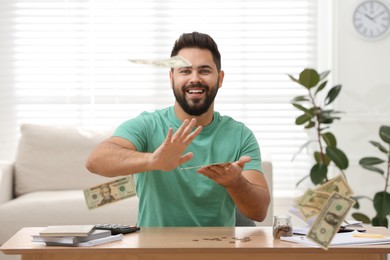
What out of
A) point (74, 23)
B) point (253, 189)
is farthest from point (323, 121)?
point (253, 189)

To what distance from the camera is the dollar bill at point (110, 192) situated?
241 cm

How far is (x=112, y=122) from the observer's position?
5516mm

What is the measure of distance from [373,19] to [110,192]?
3520 mm

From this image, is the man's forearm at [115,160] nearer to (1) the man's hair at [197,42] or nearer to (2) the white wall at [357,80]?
(1) the man's hair at [197,42]

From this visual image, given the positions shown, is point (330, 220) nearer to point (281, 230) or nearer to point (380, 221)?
point (281, 230)

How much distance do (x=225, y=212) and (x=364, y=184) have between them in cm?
296

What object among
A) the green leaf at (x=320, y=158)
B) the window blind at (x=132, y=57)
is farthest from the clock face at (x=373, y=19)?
the green leaf at (x=320, y=158)

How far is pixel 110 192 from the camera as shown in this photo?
242 centimetres

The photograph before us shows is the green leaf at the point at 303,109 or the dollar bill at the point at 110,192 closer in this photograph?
the dollar bill at the point at 110,192

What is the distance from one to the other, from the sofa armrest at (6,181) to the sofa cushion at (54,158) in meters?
0.06

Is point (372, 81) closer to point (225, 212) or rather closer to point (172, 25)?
point (172, 25)

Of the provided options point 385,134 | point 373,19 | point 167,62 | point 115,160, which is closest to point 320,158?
point 385,134

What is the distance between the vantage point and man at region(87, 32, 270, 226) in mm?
2637

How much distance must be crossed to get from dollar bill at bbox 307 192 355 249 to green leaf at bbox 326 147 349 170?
2692 mm
